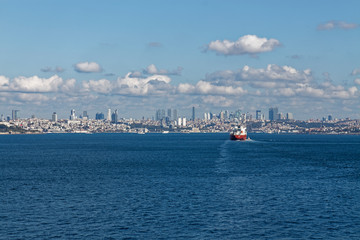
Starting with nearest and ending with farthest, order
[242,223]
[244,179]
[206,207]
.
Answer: [242,223], [206,207], [244,179]

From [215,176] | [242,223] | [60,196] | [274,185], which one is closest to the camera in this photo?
[242,223]

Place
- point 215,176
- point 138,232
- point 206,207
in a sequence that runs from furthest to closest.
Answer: point 215,176 → point 206,207 → point 138,232

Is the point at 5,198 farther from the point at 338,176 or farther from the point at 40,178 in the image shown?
the point at 338,176

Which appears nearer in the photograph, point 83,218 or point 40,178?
point 83,218

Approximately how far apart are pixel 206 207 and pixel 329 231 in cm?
1617

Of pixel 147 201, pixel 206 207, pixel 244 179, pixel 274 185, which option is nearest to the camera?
pixel 206 207

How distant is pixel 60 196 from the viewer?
219ft

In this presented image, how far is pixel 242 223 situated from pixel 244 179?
3704 centimetres

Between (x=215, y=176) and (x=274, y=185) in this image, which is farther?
(x=215, y=176)

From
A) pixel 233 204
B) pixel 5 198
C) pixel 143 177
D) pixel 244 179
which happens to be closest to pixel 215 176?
pixel 244 179

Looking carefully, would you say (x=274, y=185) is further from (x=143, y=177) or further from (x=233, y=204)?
(x=143, y=177)

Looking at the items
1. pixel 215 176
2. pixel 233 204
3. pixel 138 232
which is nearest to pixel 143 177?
pixel 215 176

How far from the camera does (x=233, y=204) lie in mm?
60219

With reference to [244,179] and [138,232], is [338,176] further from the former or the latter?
[138,232]
